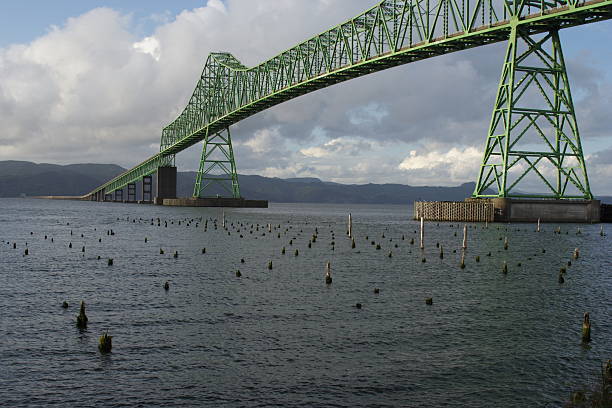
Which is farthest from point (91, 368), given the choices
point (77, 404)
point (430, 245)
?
point (430, 245)

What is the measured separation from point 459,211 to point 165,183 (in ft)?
404

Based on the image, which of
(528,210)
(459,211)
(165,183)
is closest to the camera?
(528,210)

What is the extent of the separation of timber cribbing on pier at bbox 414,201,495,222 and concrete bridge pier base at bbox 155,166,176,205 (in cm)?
10894

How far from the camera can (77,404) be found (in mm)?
13883

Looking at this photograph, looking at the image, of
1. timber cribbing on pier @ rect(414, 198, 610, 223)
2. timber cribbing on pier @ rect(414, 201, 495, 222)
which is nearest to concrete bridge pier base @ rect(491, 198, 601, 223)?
timber cribbing on pier @ rect(414, 198, 610, 223)

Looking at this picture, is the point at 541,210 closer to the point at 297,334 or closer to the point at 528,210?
the point at 528,210

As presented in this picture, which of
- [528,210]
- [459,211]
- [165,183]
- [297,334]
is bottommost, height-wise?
[297,334]

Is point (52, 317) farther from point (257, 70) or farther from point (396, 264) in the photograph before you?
point (257, 70)

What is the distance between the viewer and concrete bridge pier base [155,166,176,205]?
619 feet

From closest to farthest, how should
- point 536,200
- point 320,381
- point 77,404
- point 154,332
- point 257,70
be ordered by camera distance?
point 77,404
point 320,381
point 154,332
point 536,200
point 257,70

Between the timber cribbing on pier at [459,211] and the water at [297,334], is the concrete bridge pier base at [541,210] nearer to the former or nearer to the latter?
the timber cribbing on pier at [459,211]

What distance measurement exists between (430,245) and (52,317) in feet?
127

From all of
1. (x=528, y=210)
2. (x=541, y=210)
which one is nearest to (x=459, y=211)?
(x=528, y=210)

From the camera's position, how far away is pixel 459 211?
8588 centimetres
